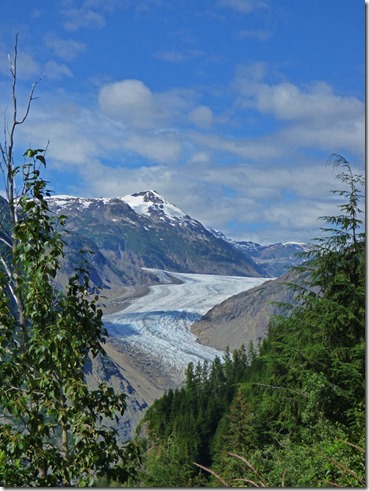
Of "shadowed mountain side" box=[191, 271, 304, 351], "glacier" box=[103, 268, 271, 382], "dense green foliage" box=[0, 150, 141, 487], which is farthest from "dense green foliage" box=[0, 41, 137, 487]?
"shadowed mountain side" box=[191, 271, 304, 351]

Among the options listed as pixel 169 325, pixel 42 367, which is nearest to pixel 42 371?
pixel 42 367

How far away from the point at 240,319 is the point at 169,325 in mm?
22295

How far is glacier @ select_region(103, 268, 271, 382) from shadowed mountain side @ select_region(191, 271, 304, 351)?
333 cm

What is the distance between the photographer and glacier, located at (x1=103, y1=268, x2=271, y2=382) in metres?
92.0

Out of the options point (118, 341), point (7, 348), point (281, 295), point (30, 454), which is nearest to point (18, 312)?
point (7, 348)

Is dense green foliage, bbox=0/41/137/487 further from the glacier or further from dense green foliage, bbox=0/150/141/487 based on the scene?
the glacier

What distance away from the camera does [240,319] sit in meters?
127

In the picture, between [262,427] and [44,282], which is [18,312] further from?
[262,427]

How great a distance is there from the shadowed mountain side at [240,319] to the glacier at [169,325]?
3328mm

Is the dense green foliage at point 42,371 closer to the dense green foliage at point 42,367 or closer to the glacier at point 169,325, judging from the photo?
the dense green foliage at point 42,367

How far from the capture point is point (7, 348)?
4957 millimetres

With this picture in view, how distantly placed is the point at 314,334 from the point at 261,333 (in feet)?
366

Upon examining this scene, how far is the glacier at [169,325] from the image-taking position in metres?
92.0

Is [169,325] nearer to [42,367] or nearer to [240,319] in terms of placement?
[240,319]
